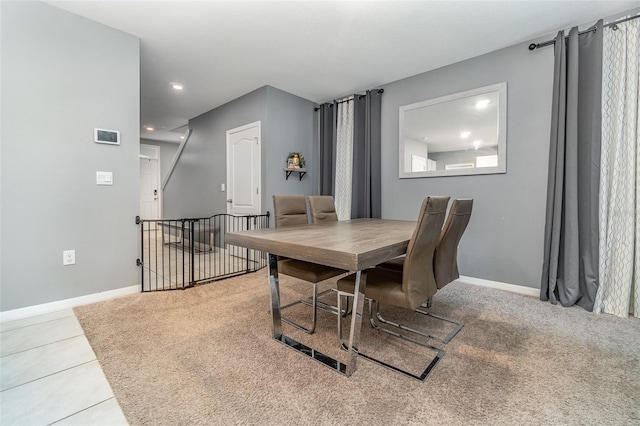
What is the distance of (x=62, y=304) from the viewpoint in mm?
2410

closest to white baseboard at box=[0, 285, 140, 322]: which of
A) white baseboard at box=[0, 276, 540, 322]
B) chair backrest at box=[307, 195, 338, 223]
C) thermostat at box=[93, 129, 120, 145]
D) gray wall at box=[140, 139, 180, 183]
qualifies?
white baseboard at box=[0, 276, 540, 322]

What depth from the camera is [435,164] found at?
341cm

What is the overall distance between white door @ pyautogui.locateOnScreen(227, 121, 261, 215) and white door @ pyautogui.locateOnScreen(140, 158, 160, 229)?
4.56m

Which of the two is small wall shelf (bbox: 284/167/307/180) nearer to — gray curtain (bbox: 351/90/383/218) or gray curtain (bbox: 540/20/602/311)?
gray curtain (bbox: 351/90/383/218)

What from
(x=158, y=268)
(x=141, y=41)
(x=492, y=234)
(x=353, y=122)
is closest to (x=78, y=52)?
(x=141, y=41)

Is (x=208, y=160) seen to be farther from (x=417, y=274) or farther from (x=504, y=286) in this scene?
(x=504, y=286)

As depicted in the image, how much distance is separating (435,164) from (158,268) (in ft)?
12.6

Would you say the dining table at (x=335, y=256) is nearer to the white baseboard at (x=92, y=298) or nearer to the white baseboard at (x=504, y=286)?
the white baseboard at (x=92, y=298)

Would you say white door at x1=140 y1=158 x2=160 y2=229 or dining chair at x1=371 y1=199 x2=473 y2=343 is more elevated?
white door at x1=140 y1=158 x2=160 y2=229

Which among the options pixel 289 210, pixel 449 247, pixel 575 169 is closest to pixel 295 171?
pixel 289 210

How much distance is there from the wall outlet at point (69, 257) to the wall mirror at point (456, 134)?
3.56 metres

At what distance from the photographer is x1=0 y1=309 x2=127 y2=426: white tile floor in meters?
1.23

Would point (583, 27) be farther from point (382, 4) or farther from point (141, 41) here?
point (141, 41)

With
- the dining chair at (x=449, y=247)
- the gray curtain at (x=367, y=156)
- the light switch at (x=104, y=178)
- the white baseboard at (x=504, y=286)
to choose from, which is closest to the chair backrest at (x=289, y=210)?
the dining chair at (x=449, y=247)
